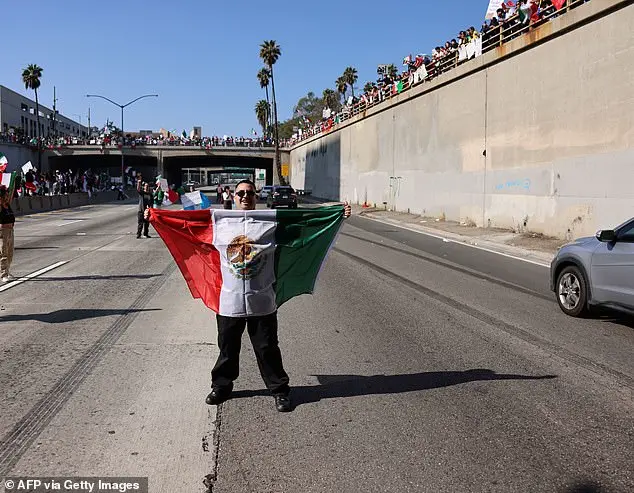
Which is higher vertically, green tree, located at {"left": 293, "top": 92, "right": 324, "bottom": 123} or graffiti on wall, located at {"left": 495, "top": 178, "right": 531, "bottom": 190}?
green tree, located at {"left": 293, "top": 92, "right": 324, "bottom": 123}

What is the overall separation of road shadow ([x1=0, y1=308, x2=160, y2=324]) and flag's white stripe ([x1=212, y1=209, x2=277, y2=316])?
156 inches

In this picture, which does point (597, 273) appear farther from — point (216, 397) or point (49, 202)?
point (49, 202)

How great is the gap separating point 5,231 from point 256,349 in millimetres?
7782

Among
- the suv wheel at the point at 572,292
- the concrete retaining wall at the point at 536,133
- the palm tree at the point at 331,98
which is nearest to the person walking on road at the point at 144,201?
the concrete retaining wall at the point at 536,133

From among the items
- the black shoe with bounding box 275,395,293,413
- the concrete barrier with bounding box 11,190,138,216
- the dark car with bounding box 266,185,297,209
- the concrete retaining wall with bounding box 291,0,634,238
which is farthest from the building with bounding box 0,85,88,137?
the black shoe with bounding box 275,395,293,413

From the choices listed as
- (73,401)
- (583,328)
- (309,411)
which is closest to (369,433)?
(309,411)

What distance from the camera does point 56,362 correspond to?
6.12 metres

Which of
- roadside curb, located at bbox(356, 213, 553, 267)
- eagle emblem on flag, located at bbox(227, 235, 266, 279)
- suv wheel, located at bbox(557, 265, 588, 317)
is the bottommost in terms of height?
roadside curb, located at bbox(356, 213, 553, 267)

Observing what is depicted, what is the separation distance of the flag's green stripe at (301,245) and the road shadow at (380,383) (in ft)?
2.66

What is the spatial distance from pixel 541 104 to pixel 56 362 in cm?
1777

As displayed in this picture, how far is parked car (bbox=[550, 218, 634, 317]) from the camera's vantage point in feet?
24.5

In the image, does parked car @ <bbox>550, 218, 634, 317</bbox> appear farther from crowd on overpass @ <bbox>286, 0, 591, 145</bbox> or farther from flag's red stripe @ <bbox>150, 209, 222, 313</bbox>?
crowd on overpass @ <bbox>286, 0, 591, 145</bbox>

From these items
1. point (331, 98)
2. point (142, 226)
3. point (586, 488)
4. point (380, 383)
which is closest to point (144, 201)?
point (142, 226)

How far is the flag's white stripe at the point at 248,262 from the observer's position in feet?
16.1
